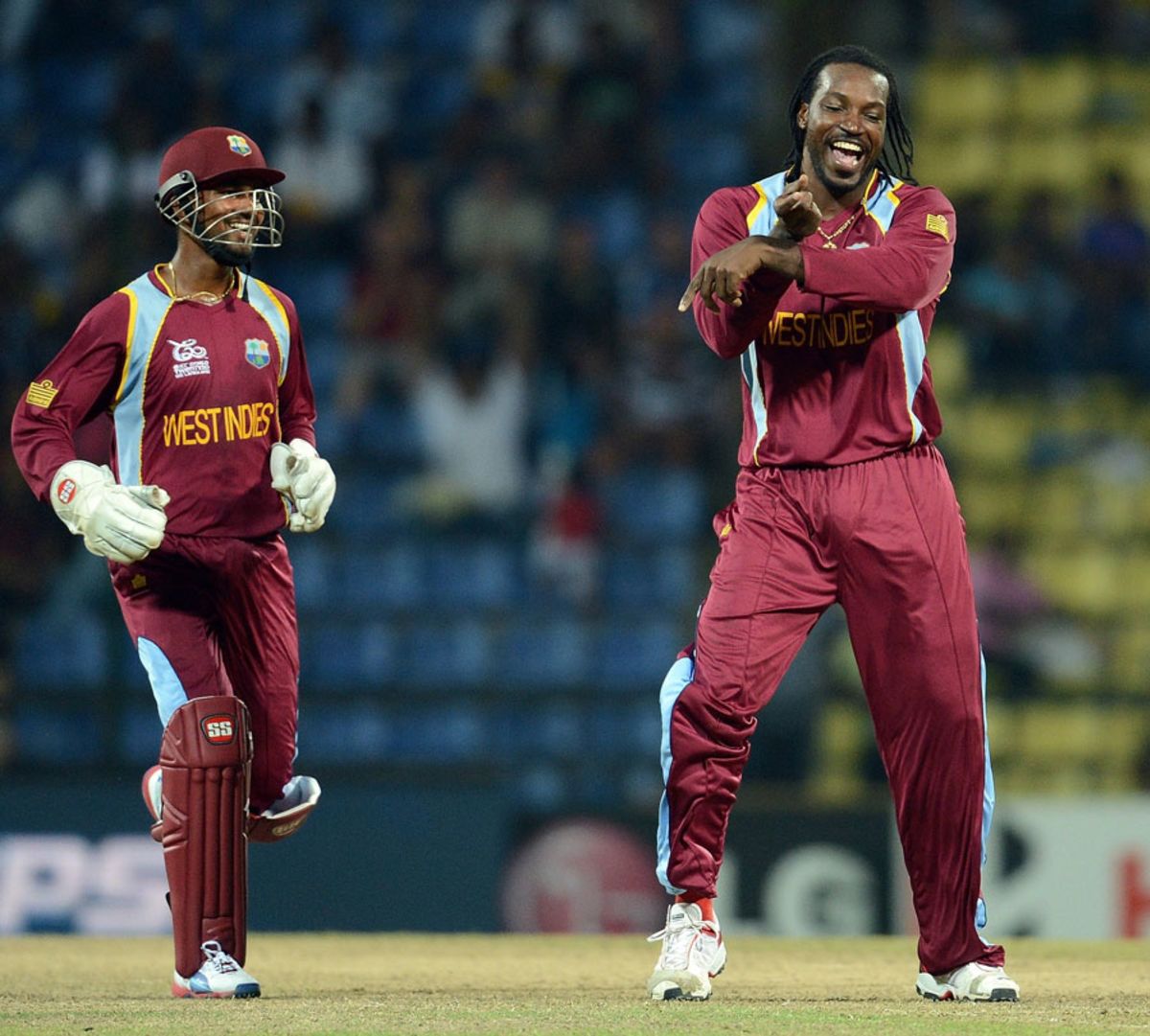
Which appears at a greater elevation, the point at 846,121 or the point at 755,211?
the point at 846,121

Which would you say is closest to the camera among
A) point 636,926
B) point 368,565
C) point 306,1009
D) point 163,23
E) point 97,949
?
point 306,1009

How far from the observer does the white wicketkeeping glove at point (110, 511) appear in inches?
189

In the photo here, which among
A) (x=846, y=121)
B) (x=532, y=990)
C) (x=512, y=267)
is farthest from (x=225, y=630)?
(x=512, y=267)

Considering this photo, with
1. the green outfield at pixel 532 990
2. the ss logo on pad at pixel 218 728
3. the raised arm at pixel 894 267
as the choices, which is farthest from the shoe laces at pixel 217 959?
the raised arm at pixel 894 267

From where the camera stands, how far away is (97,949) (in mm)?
6762

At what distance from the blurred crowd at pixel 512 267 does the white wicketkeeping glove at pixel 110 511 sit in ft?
15.6

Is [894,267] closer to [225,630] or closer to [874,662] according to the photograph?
[874,662]

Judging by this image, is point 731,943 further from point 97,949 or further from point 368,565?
point 368,565

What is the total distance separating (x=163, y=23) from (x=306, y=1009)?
29.2 feet

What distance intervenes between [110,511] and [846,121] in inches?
70.7

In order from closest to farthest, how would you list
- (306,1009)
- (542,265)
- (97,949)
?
(306,1009) → (97,949) → (542,265)

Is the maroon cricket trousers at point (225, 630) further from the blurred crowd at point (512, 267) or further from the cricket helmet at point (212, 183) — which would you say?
the blurred crowd at point (512, 267)

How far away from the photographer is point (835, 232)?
15.7 feet

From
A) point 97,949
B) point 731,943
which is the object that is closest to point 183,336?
point 97,949
